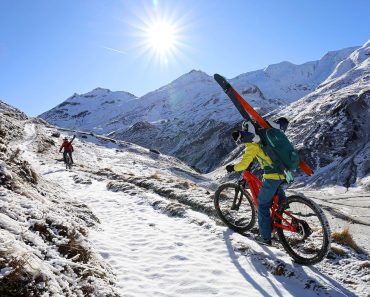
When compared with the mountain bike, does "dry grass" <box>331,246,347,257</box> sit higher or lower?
lower

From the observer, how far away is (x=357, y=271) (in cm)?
785

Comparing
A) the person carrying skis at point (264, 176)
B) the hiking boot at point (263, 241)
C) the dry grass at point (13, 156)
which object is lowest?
the hiking boot at point (263, 241)

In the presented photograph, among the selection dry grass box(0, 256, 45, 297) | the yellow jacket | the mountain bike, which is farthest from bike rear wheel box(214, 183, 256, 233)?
dry grass box(0, 256, 45, 297)

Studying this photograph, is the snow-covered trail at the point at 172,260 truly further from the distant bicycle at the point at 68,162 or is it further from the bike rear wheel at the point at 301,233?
the distant bicycle at the point at 68,162

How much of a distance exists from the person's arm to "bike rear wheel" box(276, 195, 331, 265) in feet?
4.76

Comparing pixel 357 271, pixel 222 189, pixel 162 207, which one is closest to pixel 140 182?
pixel 162 207

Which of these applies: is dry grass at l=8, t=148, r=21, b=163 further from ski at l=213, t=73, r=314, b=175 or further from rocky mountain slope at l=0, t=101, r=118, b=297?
ski at l=213, t=73, r=314, b=175

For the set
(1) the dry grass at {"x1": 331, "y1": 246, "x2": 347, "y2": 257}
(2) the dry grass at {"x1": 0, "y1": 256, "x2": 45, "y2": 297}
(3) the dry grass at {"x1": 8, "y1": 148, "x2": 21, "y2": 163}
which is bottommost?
(1) the dry grass at {"x1": 331, "y1": 246, "x2": 347, "y2": 257}

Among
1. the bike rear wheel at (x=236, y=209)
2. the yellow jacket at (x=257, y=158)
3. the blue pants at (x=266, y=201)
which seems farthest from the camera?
the bike rear wheel at (x=236, y=209)

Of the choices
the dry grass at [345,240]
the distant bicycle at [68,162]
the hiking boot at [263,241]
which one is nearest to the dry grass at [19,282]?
the hiking boot at [263,241]

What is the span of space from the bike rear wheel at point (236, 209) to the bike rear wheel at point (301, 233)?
5.93 ft

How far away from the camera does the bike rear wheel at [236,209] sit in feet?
35.0

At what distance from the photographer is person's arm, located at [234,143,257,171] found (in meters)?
9.11

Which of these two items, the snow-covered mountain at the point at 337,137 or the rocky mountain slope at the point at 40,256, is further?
the snow-covered mountain at the point at 337,137
